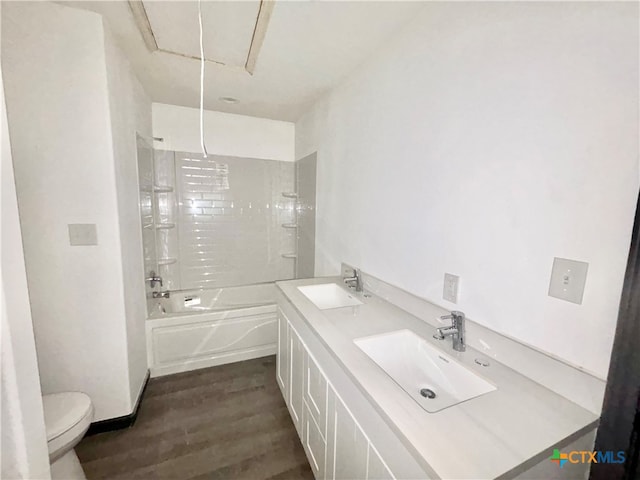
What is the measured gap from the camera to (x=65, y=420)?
1.26m

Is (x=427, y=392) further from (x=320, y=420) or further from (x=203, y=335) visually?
(x=203, y=335)

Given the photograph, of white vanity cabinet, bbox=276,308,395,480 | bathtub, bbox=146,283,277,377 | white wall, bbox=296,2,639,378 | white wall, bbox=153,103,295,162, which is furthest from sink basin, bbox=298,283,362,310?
white wall, bbox=153,103,295,162

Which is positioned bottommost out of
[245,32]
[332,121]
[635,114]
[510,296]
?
[510,296]

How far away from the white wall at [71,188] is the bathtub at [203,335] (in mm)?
503

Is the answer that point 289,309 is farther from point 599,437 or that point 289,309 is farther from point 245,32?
point 245,32

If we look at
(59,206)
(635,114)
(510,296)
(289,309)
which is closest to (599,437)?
(510,296)

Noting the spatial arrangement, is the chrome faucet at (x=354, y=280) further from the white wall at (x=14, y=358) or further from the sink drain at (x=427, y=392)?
the white wall at (x=14, y=358)

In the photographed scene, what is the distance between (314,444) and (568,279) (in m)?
1.31

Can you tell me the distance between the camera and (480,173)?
1.06m

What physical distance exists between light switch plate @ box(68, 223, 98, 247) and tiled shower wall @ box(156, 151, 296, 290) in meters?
1.21

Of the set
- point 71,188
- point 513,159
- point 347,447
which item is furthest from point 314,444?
point 71,188

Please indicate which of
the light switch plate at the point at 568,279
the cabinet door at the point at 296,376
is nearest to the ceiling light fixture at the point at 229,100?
the cabinet door at the point at 296,376

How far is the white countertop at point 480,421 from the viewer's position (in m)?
0.61

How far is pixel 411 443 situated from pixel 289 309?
1.09 m
